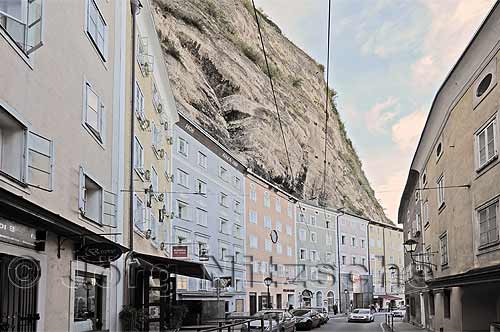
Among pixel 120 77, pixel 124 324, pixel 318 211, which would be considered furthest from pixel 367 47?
pixel 318 211

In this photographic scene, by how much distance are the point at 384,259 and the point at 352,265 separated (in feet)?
34.3

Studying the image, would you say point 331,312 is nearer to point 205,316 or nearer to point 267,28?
point 267,28

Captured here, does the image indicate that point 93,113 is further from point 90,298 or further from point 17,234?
point 17,234

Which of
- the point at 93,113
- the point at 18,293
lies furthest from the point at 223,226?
the point at 18,293

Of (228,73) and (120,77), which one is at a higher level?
(228,73)

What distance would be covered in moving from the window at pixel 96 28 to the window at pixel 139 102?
3.47m

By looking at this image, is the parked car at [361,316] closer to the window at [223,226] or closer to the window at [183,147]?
the window at [223,226]

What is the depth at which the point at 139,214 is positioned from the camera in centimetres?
2172

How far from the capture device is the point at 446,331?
25.9 m

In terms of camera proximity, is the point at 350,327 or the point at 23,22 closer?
the point at 23,22

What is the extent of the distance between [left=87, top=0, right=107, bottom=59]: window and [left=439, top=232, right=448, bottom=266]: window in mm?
14890

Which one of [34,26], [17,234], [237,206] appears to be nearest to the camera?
[17,234]

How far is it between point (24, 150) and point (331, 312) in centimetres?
6823

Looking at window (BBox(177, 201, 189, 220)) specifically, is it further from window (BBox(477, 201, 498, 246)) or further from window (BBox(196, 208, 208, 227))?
window (BBox(477, 201, 498, 246))
